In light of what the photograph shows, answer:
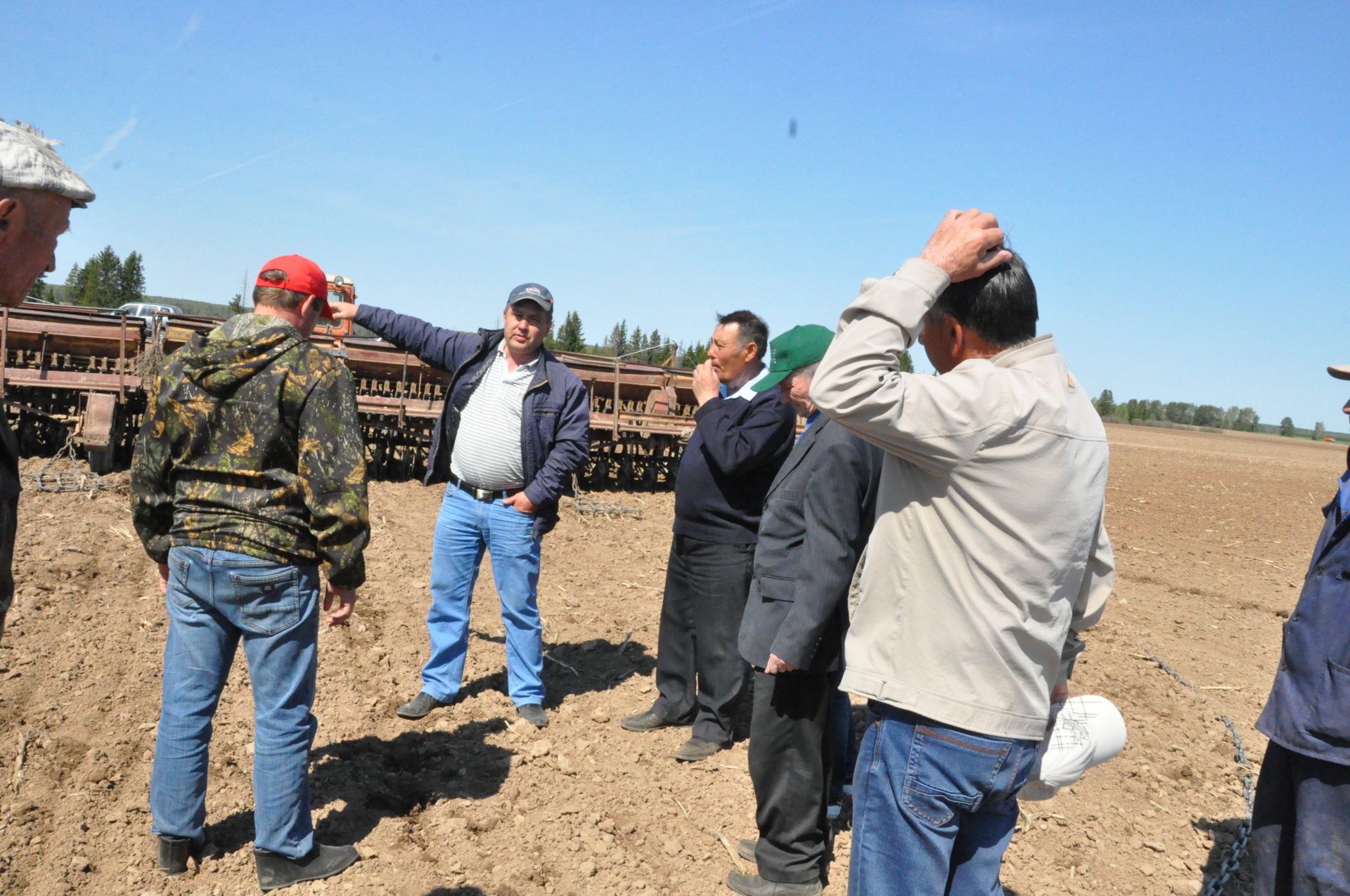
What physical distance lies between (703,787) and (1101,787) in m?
1.86

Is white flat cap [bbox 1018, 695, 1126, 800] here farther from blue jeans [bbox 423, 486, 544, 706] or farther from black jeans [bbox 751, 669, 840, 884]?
blue jeans [bbox 423, 486, 544, 706]

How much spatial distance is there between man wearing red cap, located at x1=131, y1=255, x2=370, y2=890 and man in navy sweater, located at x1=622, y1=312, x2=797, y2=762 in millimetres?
1609

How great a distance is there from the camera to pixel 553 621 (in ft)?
21.5

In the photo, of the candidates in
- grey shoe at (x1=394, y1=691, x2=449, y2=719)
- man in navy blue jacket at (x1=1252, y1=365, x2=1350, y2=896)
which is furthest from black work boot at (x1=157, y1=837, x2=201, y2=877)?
man in navy blue jacket at (x1=1252, y1=365, x2=1350, y2=896)

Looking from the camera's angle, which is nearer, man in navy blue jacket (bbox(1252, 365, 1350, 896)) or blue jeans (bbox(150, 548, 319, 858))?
man in navy blue jacket (bbox(1252, 365, 1350, 896))

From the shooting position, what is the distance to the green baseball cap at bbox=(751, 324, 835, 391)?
3615 millimetres

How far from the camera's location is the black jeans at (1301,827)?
246 cm

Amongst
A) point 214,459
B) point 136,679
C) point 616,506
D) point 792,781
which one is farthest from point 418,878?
point 616,506

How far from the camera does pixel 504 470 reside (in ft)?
14.6

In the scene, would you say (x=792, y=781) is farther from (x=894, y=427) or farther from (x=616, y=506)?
(x=616, y=506)

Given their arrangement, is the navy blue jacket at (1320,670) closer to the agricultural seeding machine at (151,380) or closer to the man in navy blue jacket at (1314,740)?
the man in navy blue jacket at (1314,740)

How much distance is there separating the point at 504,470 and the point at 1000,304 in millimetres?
2892

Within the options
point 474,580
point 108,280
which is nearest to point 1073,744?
point 474,580

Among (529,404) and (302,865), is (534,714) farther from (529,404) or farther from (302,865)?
(302,865)
